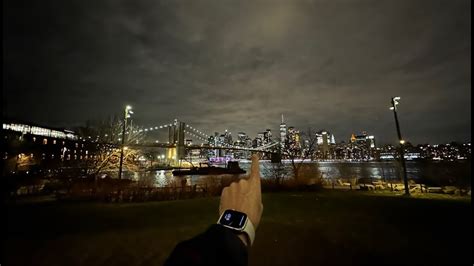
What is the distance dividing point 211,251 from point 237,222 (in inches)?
12.0

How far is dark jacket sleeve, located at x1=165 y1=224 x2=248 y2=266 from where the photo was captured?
104cm

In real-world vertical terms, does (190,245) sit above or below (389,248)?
above

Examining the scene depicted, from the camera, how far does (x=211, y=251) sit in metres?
1.08

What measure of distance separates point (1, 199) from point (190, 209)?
1113cm

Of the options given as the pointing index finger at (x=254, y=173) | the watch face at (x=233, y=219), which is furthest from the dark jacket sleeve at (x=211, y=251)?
the pointing index finger at (x=254, y=173)

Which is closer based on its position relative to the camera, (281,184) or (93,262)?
(93,262)

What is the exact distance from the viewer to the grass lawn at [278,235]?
5230 mm

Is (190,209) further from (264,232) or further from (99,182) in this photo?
(99,182)

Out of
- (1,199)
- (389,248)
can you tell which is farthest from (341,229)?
(1,199)

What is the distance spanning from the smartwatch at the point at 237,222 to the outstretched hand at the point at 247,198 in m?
0.04

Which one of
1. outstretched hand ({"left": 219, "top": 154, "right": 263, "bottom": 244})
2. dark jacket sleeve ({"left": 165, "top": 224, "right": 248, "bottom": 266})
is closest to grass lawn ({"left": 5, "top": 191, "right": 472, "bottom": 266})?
outstretched hand ({"left": 219, "top": 154, "right": 263, "bottom": 244})

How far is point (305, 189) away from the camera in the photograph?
18547 millimetres

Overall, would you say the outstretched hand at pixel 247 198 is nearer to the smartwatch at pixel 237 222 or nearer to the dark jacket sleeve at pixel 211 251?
the smartwatch at pixel 237 222

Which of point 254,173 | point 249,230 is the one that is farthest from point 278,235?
point 249,230
